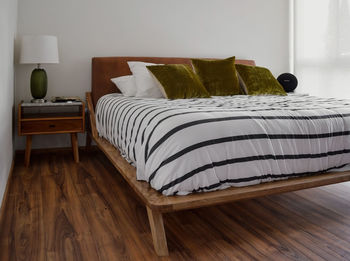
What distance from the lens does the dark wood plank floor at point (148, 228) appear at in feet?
5.49

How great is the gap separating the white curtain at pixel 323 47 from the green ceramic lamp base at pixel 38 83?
11.0 feet

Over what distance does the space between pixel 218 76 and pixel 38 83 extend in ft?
5.90

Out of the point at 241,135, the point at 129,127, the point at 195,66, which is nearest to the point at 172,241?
the point at 241,135

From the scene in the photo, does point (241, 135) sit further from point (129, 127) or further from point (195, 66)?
point (195, 66)

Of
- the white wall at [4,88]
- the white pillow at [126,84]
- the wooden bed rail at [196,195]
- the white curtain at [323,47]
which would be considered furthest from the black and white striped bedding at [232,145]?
the white curtain at [323,47]

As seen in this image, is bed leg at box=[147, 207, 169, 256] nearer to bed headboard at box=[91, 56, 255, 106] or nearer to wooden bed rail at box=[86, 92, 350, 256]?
wooden bed rail at box=[86, 92, 350, 256]

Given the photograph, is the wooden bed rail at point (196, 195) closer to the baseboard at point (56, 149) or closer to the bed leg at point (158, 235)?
the bed leg at point (158, 235)

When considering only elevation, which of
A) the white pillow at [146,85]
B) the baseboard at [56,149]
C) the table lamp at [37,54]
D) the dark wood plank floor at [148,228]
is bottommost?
the dark wood plank floor at [148,228]

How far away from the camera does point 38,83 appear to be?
3395 mm

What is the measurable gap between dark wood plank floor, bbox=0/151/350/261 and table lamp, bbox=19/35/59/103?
→ 3.47 feet

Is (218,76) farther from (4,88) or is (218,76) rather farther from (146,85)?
(4,88)

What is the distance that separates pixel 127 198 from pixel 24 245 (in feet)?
2.74

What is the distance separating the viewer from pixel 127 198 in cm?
245

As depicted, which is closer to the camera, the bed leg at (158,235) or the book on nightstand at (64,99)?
the bed leg at (158,235)
